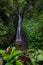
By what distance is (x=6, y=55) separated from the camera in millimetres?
5996

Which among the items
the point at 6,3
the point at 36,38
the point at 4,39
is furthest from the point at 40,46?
the point at 6,3

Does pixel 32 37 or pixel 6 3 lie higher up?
pixel 6 3

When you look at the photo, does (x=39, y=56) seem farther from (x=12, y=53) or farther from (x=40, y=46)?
(x=40, y=46)

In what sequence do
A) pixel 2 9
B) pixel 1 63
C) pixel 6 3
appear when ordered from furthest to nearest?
pixel 6 3
pixel 2 9
pixel 1 63

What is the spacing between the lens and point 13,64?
5859 millimetres

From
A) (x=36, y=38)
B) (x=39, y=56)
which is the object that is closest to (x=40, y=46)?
(x=36, y=38)

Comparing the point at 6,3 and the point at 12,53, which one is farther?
the point at 6,3

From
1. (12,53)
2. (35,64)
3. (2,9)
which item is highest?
(2,9)

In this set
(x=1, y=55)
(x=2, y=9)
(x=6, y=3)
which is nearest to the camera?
(x=1, y=55)

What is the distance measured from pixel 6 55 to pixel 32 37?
378 centimetres

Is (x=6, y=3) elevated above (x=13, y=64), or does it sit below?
above

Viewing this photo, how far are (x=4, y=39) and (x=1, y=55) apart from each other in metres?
4.16

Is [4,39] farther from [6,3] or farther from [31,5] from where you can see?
[31,5]

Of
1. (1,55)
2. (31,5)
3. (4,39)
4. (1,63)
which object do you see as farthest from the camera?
(31,5)
